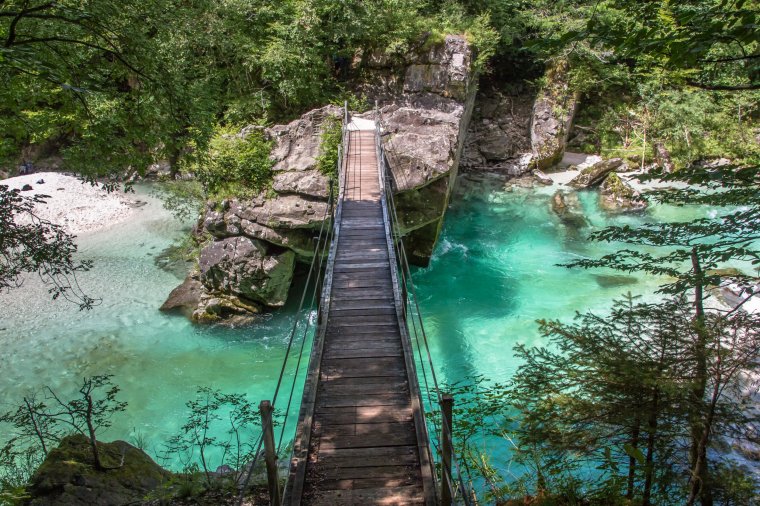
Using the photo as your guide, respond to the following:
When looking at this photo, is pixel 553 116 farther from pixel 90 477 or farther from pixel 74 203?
pixel 90 477

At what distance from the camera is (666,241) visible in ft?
16.3

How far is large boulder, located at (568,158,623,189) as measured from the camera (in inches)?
707

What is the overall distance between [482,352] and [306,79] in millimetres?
10276

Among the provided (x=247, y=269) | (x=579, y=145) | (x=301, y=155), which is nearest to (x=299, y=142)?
(x=301, y=155)

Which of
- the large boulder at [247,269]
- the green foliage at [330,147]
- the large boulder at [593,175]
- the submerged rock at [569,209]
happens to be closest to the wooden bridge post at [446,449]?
the large boulder at [247,269]

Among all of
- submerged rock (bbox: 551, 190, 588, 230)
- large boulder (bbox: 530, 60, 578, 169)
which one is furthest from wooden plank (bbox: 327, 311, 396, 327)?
large boulder (bbox: 530, 60, 578, 169)

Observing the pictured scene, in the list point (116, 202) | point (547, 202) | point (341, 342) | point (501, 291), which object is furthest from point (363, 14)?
point (341, 342)

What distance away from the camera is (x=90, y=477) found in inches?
215

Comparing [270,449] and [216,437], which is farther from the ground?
[270,449]

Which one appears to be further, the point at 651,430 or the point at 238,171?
the point at 238,171

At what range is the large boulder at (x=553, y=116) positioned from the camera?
19125mm

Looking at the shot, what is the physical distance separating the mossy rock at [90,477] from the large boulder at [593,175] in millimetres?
16573

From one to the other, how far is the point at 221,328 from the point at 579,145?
55.5 feet

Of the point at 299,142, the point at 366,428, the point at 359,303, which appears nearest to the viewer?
the point at 366,428
